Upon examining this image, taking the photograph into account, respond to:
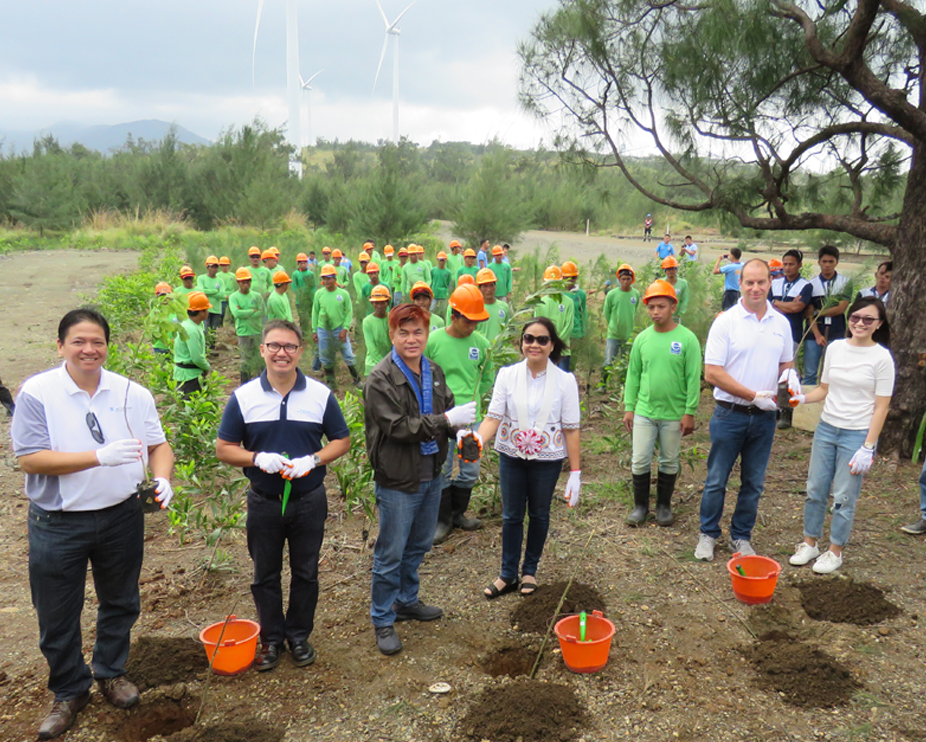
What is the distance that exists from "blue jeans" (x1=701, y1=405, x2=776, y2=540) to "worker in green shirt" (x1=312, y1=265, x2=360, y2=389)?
560 centimetres

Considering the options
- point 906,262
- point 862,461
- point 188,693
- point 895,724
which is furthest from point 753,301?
point 188,693

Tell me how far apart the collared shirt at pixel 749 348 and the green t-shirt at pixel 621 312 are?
392 centimetres

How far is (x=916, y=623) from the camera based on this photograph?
3.50 meters

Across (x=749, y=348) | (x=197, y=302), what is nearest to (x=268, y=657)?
(x=749, y=348)

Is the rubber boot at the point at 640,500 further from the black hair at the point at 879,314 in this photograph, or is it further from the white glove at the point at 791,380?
the black hair at the point at 879,314

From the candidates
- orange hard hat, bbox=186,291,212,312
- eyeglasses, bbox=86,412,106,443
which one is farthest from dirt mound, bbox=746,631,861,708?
orange hard hat, bbox=186,291,212,312

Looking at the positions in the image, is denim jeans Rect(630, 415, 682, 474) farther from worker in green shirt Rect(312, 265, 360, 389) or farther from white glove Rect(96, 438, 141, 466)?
worker in green shirt Rect(312, 265, 360, 389)

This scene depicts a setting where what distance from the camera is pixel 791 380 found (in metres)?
3.97

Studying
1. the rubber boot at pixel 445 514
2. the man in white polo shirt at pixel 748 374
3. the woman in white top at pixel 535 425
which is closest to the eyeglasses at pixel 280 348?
the woman in white top at pixel 535 425

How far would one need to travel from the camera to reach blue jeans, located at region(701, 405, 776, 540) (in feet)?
13.2

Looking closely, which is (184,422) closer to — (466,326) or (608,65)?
(466,326)

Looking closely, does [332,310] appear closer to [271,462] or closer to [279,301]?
[279,301]

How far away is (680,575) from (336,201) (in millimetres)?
29301

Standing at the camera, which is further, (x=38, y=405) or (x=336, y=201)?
(x=336, y=201)
